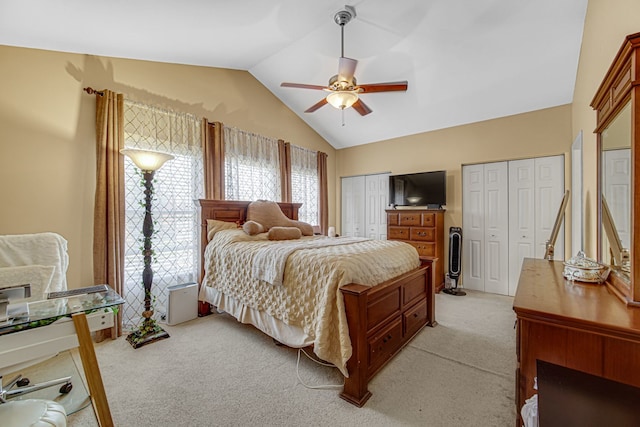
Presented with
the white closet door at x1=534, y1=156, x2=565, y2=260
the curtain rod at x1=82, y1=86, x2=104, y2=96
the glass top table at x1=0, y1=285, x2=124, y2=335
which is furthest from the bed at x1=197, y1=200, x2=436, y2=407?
the white closet door at x1=534, y1=156, x2=565, y2=260

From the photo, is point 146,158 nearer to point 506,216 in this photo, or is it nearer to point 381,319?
point 381,319

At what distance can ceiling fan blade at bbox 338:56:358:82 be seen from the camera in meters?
2.40

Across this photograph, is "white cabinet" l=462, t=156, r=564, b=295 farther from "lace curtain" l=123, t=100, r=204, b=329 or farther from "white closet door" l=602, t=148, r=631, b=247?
"lace curtain" l=123, t=100, r=204, b=329

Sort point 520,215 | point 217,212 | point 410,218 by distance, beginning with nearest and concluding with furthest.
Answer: point 217,212, point 520,215, point 410,218

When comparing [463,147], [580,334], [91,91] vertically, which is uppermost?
[91,91]

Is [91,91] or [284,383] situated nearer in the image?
[284,383]

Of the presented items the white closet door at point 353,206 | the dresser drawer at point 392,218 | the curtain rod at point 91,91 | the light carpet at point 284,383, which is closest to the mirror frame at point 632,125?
the light carpet at point 284,383

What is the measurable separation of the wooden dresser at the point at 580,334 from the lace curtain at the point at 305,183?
3.91m

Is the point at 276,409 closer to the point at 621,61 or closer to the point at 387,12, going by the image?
the point at 621,61

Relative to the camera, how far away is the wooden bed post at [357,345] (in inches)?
68.5

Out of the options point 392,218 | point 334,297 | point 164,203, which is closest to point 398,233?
point 392,218

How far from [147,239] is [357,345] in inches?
90.6

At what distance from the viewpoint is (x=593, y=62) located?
2.24 m

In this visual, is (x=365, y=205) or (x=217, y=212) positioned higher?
(x=365, y=205)
